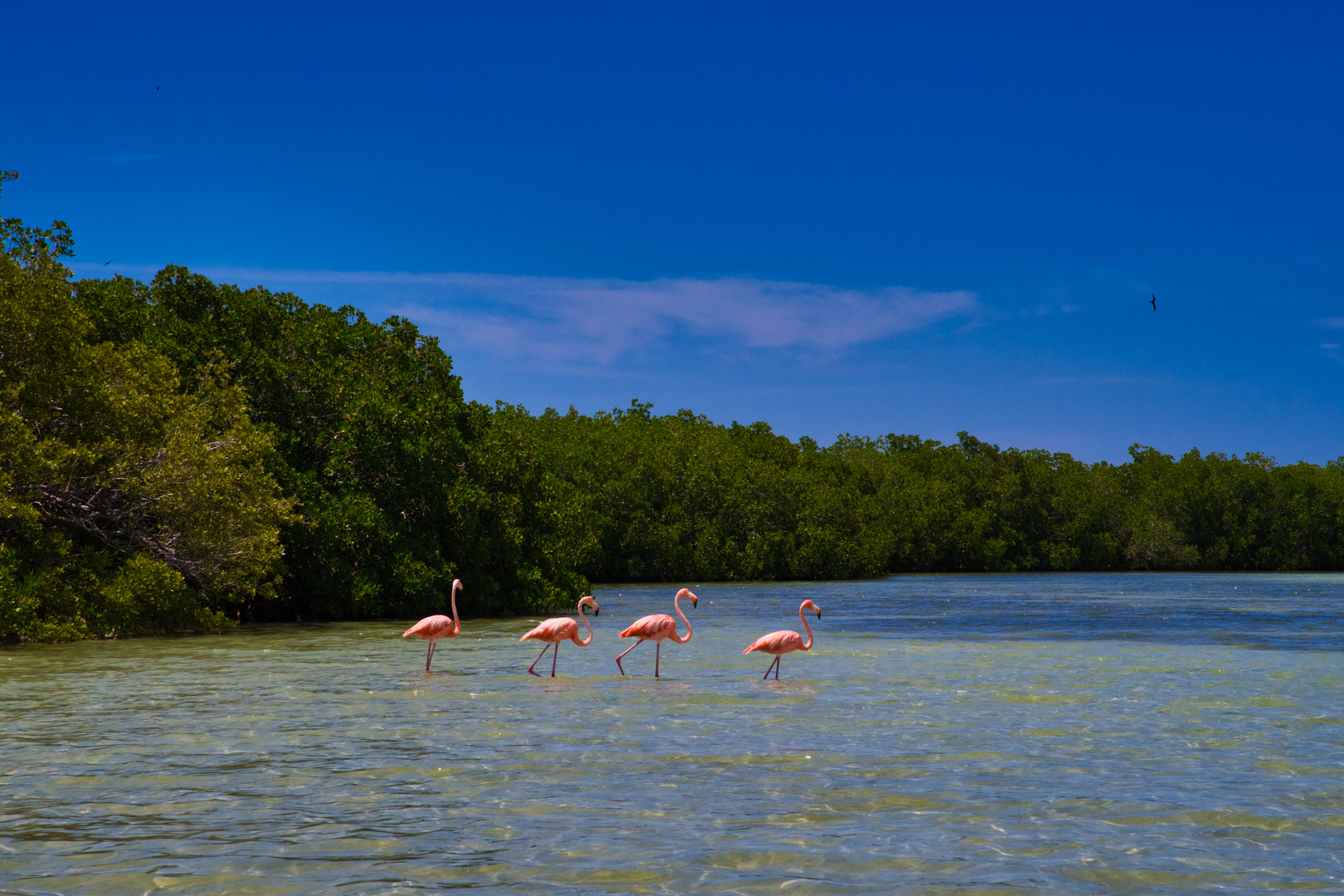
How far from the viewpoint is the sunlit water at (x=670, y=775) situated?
8.25 metres

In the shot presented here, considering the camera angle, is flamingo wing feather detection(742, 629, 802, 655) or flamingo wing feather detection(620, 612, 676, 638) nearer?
flamingo wing feather detection(742, 629, 802, 655)

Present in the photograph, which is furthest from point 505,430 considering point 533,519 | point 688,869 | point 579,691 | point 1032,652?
point 688,869

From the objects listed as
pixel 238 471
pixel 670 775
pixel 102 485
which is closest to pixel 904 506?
pixel 238 471

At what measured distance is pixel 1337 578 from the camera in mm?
83000

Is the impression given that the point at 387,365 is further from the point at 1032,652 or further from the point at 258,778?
the point at 258,778

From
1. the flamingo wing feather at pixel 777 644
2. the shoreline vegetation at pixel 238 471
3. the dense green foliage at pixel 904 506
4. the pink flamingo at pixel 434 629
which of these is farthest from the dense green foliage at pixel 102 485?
the dense green foliage at pixel 904 506

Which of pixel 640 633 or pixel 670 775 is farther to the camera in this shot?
pixel 640 633

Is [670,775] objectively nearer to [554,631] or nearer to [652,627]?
[652,627]

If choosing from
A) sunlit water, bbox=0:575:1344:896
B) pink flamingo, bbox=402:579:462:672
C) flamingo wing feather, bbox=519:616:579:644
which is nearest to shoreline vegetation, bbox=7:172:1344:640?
sunlit water, bbox=0:575:1344:896

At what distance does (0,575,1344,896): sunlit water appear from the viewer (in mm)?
8250

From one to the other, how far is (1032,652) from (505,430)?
21867 mm

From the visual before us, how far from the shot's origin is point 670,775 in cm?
1163

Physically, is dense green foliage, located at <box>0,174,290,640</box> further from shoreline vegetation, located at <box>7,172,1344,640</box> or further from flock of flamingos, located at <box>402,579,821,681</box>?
flock of flamingos, located at <box>402,579,821,681</box>

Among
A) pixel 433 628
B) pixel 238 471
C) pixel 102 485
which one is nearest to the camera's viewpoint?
pixel 433 628
